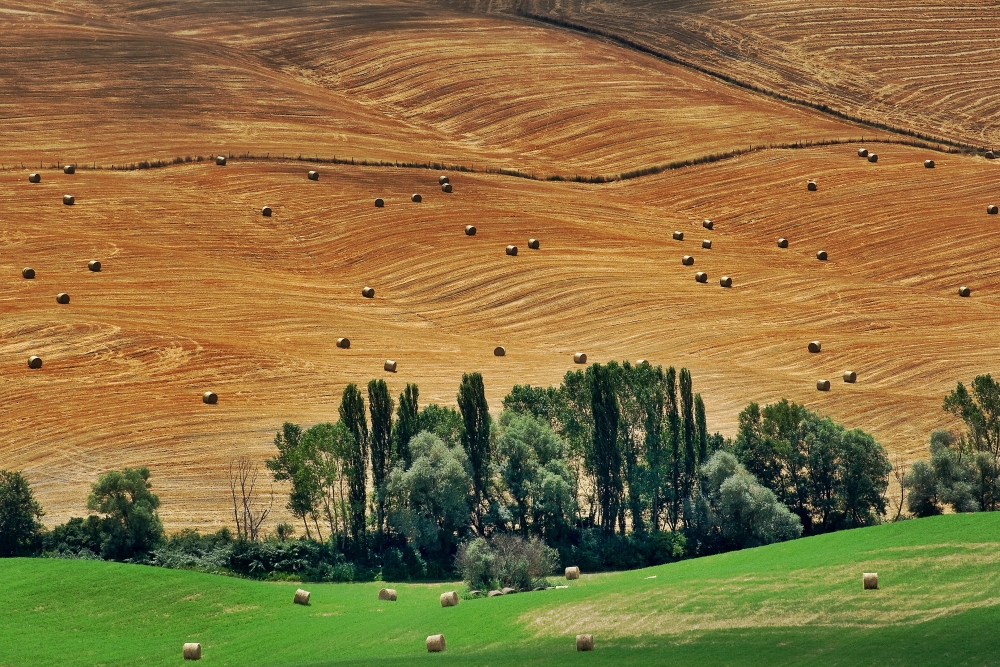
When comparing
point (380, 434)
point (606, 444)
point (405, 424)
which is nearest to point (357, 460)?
point (380, 434)

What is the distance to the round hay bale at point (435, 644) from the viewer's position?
1806 inches

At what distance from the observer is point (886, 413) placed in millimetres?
68375

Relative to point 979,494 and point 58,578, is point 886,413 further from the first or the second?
point 58,578

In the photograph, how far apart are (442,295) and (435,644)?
38.1 m

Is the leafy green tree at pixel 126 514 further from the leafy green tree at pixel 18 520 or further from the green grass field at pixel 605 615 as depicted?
the green grass field at pixel 605 615

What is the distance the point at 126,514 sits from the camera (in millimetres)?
58688

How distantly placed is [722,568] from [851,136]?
2248 inches

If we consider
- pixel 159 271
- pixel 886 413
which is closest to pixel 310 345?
pixel 159 271

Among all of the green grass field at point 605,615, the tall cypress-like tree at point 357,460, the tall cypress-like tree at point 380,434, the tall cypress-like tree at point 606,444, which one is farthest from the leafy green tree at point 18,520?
the tall cypress-like tree at point 606,444

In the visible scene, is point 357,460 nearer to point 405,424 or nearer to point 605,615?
point 405,424

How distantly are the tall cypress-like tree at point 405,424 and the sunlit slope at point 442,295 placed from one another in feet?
17.5

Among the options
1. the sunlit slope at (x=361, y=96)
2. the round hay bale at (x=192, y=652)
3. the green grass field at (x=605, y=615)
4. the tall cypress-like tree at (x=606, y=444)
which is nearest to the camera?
the green grass field at (x=605, y=615)

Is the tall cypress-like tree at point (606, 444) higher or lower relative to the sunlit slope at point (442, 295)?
lower

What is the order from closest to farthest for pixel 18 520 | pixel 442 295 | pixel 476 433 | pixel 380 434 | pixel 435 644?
pixel 435 644
pixel 18 520
pixel 380 434
pixel 476 433
pixel 442 295
